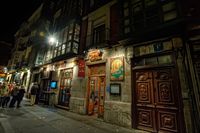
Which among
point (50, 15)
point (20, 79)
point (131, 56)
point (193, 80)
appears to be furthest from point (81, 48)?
point (20, 79)

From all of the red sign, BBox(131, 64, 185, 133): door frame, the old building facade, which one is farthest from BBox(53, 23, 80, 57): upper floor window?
BBox(131, 64, 185, 133): door frame

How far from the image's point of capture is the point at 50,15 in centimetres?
1705

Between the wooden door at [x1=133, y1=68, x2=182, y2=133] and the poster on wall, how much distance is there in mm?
955

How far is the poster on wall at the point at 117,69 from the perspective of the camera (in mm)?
6833

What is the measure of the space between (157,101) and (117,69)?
2728 mm

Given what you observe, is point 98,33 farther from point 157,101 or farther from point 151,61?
point 157,101

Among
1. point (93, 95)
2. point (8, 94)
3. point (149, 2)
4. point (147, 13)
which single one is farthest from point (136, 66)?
point (8, 94)

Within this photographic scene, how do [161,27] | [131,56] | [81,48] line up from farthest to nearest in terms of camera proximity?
[81,48] < [131,56] < [161,27]

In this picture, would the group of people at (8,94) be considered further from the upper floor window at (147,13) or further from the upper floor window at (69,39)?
the upper floor window at (147,13)

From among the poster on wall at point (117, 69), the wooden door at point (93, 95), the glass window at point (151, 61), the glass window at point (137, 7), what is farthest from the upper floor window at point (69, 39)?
the glass window at point (151, 61)

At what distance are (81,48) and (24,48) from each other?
17.1 meters

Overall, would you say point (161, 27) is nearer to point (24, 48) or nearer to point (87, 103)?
point (87, 103)

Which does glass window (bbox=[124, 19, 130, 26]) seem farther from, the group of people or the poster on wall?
the group of people

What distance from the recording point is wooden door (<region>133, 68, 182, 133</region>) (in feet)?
16.3
